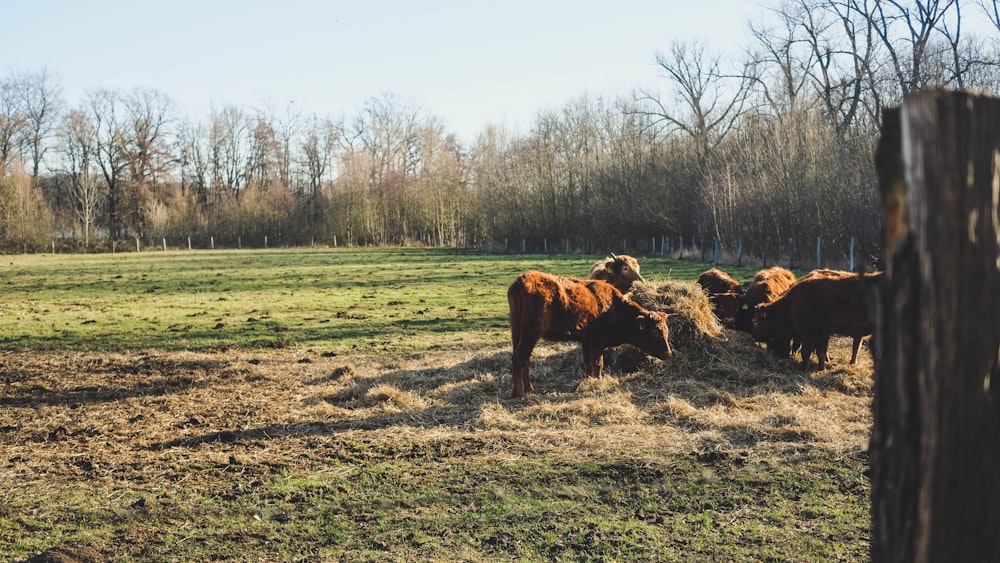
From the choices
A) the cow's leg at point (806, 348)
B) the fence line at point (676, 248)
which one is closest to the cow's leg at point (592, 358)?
the cow's leg at point (806, 348)

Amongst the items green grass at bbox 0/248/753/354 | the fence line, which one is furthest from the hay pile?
the fence line

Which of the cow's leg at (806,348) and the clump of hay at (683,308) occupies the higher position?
the clump of hay at (683,308)

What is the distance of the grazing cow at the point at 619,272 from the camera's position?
611 inches

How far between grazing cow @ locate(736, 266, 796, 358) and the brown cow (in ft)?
5.86

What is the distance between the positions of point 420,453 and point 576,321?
135 inches

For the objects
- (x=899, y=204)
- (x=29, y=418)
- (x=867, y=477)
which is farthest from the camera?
(x=29, y=418)

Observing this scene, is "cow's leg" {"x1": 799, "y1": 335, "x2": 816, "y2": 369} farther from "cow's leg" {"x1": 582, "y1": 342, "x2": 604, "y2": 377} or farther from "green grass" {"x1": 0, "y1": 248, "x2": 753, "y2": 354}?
"green grass" {"x1": 0, "y1": 248, "x2": 753, "y2": 354}

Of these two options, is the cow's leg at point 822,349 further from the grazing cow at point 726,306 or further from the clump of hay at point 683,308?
the grazing cow at point 726,306

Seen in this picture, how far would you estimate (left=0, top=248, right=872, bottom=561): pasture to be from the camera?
5297 millimetres

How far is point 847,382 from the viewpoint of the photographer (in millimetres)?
9953

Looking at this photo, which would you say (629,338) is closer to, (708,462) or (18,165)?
(708,462)

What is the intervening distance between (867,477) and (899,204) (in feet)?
17.6

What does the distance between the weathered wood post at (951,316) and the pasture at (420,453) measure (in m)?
3.43

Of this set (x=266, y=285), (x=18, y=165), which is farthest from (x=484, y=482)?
(x=18, y=165)
